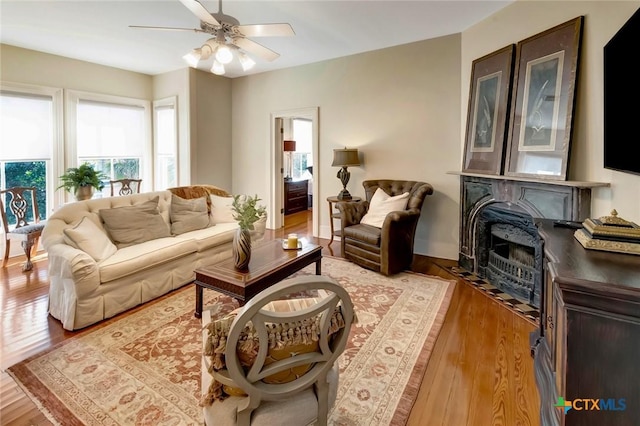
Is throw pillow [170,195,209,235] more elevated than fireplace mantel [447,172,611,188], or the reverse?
fireplace mantel [447,172,611,188]

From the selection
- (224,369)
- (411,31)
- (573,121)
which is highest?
(411,31)

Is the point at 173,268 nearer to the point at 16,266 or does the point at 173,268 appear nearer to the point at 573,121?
the point at 16,266

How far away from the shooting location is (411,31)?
13.1ft

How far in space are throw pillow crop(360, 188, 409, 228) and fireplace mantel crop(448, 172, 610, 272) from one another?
698 mm

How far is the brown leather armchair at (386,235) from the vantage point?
3.64 m

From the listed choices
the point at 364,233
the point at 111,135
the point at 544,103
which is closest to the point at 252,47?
the point at 364,233

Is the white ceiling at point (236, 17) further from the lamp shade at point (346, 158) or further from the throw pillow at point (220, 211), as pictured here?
the throw pillow at point (220, 211)

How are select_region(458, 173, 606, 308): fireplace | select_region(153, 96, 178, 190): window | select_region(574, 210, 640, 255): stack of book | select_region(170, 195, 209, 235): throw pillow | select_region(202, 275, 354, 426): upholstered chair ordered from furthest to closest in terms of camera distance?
select_region(153, 96, 178, 190): window
select_region(170, 195, 209, 235): throw pillow
select_region(458, 173, 606, 308): fireplace
select_region(574, 210, 640, 255): stack of book
select_region(202, 275, 354, 426): upholstered chair

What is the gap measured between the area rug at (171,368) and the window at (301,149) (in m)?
6.01

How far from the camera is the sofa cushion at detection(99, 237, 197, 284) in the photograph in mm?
2709

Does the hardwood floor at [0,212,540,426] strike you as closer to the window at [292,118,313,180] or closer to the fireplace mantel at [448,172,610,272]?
the fireplace mantel at [448,172,610,272]

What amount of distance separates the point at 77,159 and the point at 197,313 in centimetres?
400

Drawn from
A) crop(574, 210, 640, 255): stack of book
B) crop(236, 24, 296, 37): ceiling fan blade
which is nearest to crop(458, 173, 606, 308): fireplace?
crop(574, 210, 640, 255): stack of book

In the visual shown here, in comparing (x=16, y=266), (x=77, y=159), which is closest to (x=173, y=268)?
(x=16, y=266)
